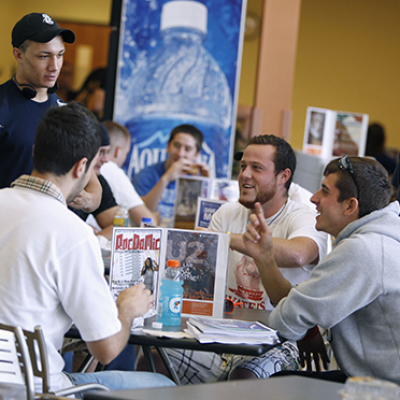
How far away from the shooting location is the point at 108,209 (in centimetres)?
327

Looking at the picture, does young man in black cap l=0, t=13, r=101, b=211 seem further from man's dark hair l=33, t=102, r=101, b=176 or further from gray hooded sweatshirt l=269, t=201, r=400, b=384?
gray hooded sweatshirt l=269, t=201, r=400, b=384

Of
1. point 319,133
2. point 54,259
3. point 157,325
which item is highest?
point 319,133

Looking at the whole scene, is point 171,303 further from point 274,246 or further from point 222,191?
point 222,191

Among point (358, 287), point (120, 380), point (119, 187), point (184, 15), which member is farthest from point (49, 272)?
point (184, 15)

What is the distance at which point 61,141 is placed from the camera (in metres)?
1.40

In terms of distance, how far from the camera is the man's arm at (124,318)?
1.34m

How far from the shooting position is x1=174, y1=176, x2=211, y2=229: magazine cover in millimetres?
3240

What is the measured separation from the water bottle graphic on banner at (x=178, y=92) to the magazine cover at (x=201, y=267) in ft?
10.9

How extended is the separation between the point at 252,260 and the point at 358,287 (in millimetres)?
748

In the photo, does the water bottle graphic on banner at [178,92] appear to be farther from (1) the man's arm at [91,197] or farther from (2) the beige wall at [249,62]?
(1) the man's arm at [91,197]

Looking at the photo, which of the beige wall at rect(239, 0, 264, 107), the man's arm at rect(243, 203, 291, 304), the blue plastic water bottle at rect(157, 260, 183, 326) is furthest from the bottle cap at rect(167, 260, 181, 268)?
the beige wall at rect(239, 0, 264, 107)

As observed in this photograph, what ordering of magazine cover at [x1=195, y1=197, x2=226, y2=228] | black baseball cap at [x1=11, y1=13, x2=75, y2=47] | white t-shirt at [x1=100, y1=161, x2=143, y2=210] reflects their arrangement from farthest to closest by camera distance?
white t-shirt at [x1=100, y1=161, x2=143, y2=210]
magazine cover at [x1=195, y1=197, x2=226, y2=228]
black baseball cap at [x1=11, y1=13, x2=75, y2=47]

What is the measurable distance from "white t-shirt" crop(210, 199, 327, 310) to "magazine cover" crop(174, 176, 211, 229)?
663 mm

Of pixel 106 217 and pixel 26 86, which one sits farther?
pixel 106 217
